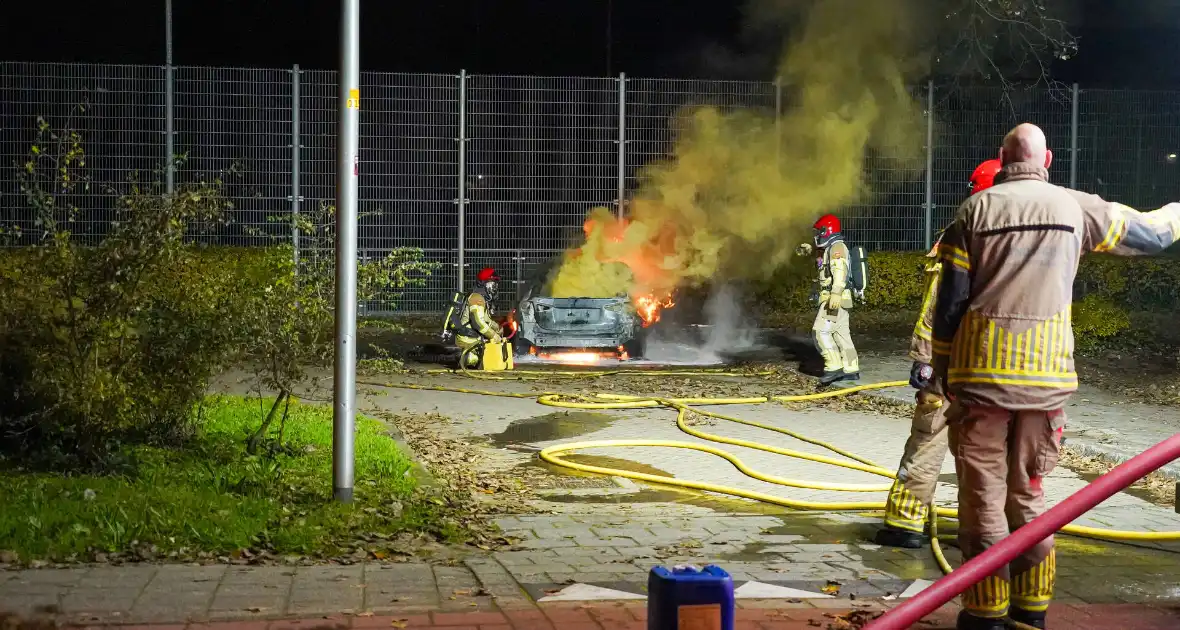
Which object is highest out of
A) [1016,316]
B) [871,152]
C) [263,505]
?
[871,152]

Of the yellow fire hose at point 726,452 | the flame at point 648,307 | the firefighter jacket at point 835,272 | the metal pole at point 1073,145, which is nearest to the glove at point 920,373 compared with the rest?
the yellow fire hose at point 726,452

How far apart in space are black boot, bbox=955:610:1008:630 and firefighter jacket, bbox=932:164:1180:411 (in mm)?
865

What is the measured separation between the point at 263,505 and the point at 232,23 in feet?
94.0

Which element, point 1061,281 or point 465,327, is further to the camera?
point 465,327

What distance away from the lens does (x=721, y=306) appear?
74.2 feet

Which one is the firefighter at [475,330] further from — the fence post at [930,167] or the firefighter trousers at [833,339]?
the fence post at [930,167]

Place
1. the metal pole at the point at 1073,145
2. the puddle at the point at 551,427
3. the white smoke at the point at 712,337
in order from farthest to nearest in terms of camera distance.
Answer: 1. the metal pole at the point at 1073,145
2. the white smoke at the point at 712,337
3. the puddle at the point at 551,427

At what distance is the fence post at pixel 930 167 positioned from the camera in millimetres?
21828

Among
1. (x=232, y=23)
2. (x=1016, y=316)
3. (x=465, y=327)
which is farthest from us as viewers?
(x=232, y=23)

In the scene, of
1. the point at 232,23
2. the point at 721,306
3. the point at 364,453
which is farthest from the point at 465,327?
the point at 232,23

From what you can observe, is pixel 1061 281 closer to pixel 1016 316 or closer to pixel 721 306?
pixel 1016 316

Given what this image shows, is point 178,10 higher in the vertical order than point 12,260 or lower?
higher

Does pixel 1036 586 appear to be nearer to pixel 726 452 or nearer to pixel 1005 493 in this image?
pixel 1005 493

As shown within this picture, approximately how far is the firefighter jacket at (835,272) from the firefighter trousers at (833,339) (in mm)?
143
